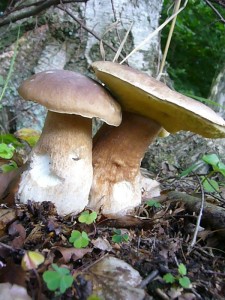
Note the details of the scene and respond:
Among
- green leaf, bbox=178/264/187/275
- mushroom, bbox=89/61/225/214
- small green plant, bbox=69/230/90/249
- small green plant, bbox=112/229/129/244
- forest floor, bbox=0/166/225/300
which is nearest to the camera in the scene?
forest floor, bbox=0/166/225/300

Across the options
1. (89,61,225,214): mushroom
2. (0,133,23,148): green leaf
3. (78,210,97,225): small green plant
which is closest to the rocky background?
(0,133,23,148): green leaf

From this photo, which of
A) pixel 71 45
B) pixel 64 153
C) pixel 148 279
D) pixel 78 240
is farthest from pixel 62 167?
pixel 71 45

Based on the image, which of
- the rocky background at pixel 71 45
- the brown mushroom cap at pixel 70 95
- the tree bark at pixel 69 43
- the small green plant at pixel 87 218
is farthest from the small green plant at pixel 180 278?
the tree bark at pixel 69 43

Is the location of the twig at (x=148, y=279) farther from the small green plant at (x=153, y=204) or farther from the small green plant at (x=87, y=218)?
the small green plant at (x=153, y=204)

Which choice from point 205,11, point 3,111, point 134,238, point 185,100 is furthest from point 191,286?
point 205,11

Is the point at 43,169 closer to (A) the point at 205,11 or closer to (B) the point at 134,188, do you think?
(B) the point at 134,188

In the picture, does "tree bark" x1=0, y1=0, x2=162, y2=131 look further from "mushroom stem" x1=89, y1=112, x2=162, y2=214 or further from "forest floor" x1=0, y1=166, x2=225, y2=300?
"forest floor" x1=0, y1=166, x2=225, y2=300

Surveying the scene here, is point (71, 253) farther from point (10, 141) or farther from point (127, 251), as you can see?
point (10, 141)
